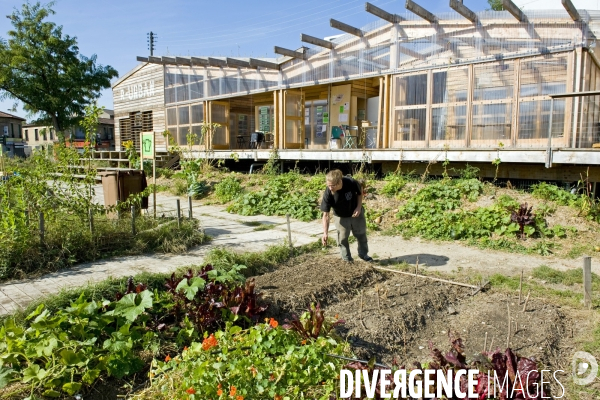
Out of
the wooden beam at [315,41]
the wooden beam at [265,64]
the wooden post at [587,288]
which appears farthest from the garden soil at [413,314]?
the wooden beam at [265,64]

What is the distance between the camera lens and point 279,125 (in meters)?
15.3

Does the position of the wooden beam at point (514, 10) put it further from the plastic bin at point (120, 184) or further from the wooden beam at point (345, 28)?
the plastic bin at point (120, 184)

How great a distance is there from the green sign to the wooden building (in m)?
5.59

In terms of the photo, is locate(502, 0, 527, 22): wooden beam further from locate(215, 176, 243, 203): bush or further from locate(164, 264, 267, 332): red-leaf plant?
locate(164, 264, 267, 332): red-leaf plant

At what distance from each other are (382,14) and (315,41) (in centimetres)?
237

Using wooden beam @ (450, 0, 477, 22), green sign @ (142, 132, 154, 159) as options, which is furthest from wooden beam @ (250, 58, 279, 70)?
green sign @ (142, 132, 154, 159)

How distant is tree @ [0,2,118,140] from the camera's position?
22812mm

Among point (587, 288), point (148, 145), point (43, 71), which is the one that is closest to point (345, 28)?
point (148, 145)

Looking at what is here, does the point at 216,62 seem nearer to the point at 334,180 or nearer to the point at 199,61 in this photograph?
the point at 199,61

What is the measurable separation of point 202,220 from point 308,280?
5016 millimetres

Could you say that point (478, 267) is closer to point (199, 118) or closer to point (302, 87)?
point (302, 87)

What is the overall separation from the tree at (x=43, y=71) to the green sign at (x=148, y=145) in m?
17.5

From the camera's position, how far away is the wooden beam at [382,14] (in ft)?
35.0

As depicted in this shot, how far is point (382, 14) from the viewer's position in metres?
11.2
